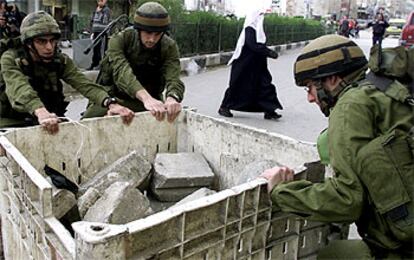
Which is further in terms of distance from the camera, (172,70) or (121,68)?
(172,70)

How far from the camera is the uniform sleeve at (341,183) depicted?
168 cm

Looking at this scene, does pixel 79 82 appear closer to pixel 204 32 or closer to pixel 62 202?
pixel 62 202

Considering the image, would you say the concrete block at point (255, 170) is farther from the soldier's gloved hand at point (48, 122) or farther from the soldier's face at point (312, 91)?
the soldier's gloved hand at point (48, 122)

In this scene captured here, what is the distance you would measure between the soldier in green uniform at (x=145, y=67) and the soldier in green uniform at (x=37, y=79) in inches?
9.1

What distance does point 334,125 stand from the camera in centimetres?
174

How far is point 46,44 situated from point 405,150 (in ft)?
7.67

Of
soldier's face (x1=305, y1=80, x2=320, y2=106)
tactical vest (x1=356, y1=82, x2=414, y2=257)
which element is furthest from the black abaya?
tactical vest (x1=356, y1=82, x2=414, y2=257)

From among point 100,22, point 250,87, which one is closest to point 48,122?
point 250,87

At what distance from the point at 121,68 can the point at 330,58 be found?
2015 mm

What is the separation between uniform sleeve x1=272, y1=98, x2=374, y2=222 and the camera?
168 cm

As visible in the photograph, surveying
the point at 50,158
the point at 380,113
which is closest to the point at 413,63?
the point at 380,113

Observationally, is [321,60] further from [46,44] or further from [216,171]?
[46,44]

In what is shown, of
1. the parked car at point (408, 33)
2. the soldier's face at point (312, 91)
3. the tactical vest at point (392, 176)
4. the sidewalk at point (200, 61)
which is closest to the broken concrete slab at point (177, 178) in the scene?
the soldier's face at point (312, 91)

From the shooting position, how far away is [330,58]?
192cm
